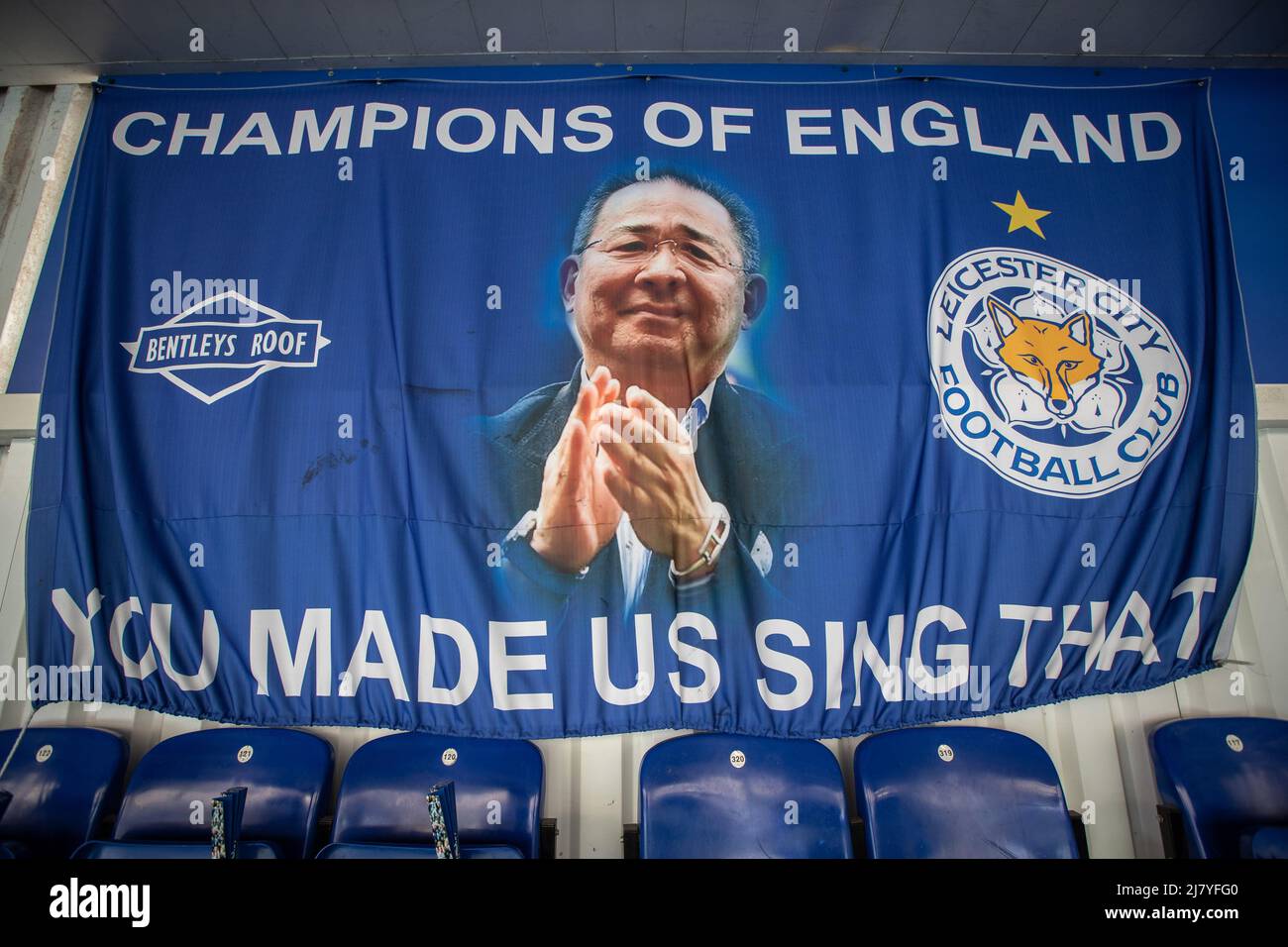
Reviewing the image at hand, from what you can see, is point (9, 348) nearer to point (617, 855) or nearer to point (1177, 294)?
point (617, 855)

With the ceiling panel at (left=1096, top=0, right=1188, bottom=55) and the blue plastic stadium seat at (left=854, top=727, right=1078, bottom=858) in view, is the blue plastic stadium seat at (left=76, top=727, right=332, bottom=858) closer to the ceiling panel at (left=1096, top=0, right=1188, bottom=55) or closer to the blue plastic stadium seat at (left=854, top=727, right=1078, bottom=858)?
the blue plastic stadium seat at (left=854, top=727, right=1078, bottom=858)

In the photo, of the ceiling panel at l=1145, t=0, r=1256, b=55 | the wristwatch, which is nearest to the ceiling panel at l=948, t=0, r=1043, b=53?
the ceiling panel at l=1145, t=0, r=1256, b=55

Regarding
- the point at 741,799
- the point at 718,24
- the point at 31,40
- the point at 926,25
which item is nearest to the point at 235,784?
the point at 741,799

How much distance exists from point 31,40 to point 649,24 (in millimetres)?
2219

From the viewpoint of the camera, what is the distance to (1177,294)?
1.95 meters

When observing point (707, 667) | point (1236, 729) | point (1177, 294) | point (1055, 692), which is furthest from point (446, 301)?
point (1236, 729)

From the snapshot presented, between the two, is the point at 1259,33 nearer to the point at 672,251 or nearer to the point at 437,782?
the point at 672,251

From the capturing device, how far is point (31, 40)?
7.13 ft

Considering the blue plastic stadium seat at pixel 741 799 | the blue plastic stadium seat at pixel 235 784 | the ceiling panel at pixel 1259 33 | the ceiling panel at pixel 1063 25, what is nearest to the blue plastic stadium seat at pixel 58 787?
the blue plastic stadium seat at pixel 235 784

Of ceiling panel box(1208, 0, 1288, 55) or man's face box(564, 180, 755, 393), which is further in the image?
ceiling panel box(1208, 0, 1288, 55)

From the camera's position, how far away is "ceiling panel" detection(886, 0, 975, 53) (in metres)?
2.08

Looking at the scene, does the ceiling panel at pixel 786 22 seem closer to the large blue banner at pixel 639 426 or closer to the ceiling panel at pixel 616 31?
the ceiling panel at pixel 616 31

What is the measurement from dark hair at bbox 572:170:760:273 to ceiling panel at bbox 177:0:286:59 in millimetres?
1346

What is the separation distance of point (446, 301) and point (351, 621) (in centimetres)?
101
